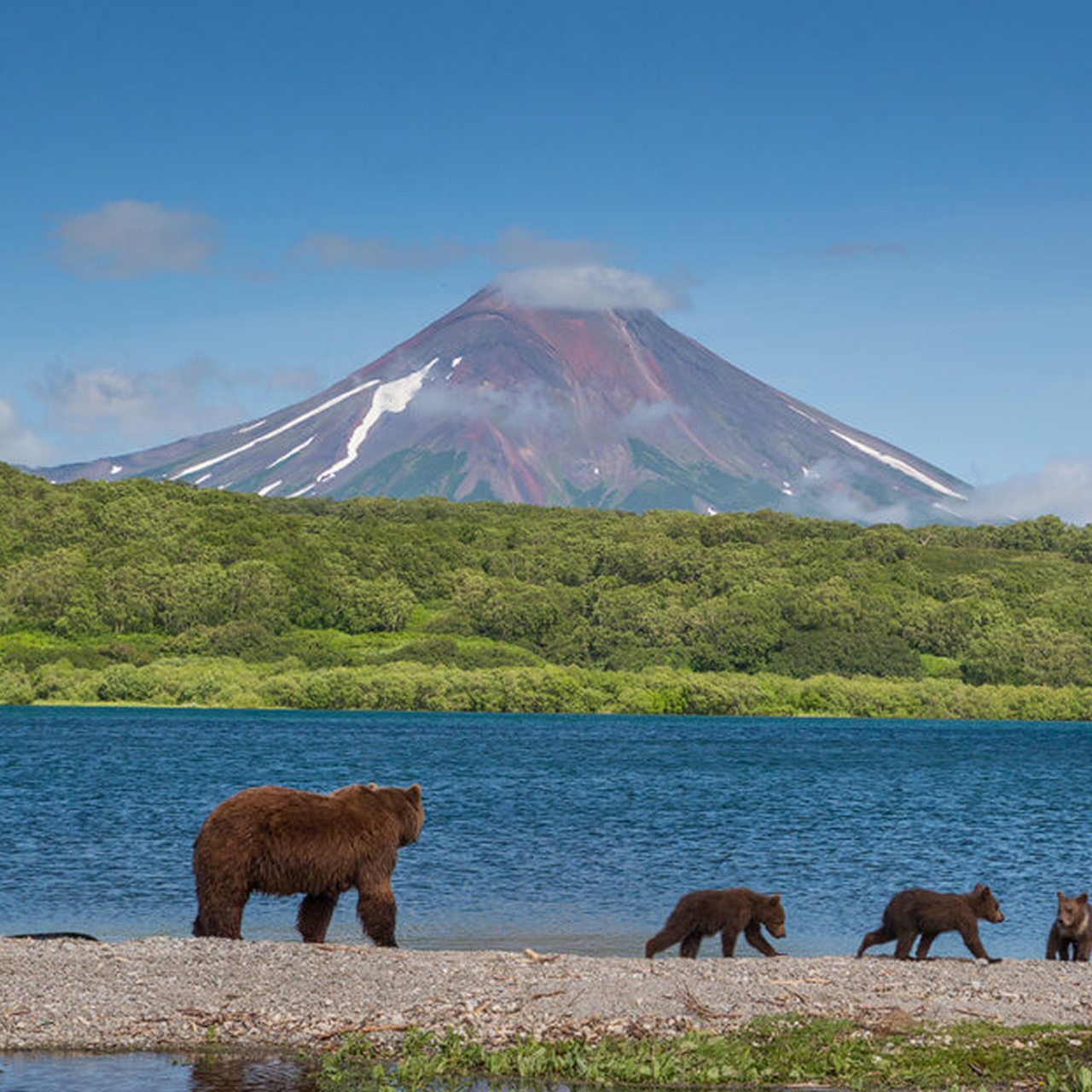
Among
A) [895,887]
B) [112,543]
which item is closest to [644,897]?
[895,887]

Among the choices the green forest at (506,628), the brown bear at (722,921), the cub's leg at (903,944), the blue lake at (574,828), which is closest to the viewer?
the cub's leg at (903,944)

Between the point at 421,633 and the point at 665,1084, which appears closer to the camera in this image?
the point at 665,1084

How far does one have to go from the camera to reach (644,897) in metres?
28.2

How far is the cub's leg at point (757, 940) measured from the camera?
60.1 feet

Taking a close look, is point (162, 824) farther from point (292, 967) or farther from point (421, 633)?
point (421, 633)

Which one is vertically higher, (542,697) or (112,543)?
(112,543)

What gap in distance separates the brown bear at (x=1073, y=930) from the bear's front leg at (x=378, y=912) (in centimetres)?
779

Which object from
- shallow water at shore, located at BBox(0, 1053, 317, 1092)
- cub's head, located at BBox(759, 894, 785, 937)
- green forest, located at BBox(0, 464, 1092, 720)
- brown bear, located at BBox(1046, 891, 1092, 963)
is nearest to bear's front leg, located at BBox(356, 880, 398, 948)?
shallow water at shore, located at BBox(0, 1053, 317, 1092)

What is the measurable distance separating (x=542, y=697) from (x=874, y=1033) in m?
133

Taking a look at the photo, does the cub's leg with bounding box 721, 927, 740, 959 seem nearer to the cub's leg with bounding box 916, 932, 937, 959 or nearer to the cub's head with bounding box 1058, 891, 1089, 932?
the cub's leg with bounding box 916, 932, 937, 959

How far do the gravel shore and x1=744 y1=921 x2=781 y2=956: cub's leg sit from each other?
5.22ft

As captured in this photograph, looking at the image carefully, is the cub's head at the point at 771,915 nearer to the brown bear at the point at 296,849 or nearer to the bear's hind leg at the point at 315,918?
the brown bear at the point at 296,849

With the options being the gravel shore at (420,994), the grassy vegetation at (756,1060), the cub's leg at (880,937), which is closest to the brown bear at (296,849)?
the gravel shore at (420,994)

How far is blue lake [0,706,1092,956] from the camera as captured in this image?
984 inches
